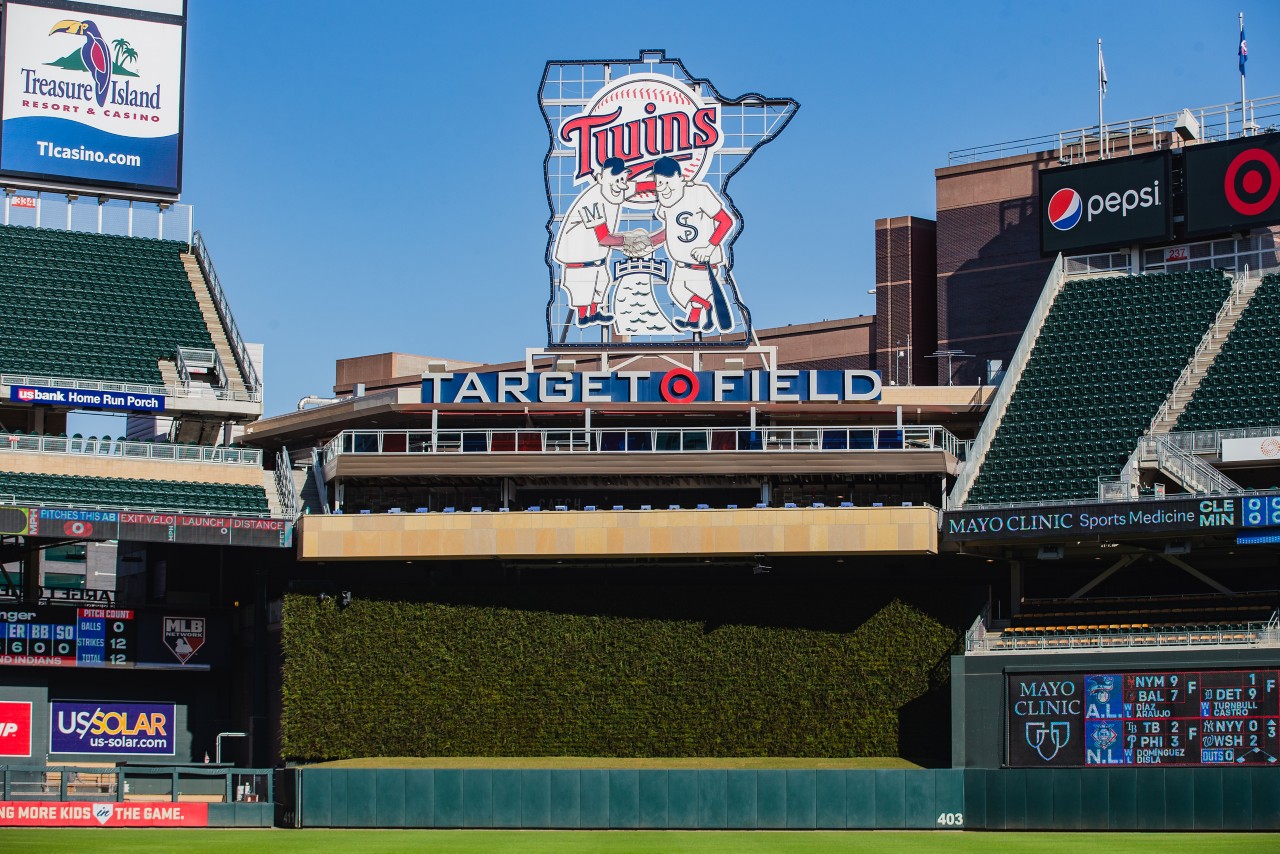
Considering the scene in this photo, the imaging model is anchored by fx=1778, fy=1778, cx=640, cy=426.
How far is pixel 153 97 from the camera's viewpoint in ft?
217

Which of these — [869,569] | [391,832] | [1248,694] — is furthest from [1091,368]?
[391,832]

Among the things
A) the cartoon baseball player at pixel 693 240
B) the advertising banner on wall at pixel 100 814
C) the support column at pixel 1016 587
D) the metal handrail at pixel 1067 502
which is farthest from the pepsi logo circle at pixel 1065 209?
the advertising banner on wall at pixel 100 814

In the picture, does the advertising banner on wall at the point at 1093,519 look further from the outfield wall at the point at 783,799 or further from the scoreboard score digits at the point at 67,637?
the scoreboard score digits at the point at 67,637

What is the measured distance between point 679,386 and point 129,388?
1810 cm

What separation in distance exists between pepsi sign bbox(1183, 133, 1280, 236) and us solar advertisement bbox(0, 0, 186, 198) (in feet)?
119

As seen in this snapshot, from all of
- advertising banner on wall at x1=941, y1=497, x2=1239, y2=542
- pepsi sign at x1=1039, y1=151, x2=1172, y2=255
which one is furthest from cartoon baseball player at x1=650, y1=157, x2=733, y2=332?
advertising banner on wall at x1=941, y1=497, x2=1239, y2=542

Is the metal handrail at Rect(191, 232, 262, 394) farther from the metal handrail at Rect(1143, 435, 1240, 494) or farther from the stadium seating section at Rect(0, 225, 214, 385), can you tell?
the metal handrail at Rect(1143, 435, 1240, 494)

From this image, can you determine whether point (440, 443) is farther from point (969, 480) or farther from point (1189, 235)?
point (1189, 235)

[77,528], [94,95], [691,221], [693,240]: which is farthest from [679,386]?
[94,95]

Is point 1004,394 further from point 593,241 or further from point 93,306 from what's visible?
point 93,306

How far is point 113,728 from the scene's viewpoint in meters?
56.8

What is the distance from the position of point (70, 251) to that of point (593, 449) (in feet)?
72.2

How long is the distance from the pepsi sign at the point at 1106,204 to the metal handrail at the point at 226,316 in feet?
89.1

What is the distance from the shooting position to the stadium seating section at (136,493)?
175ft
